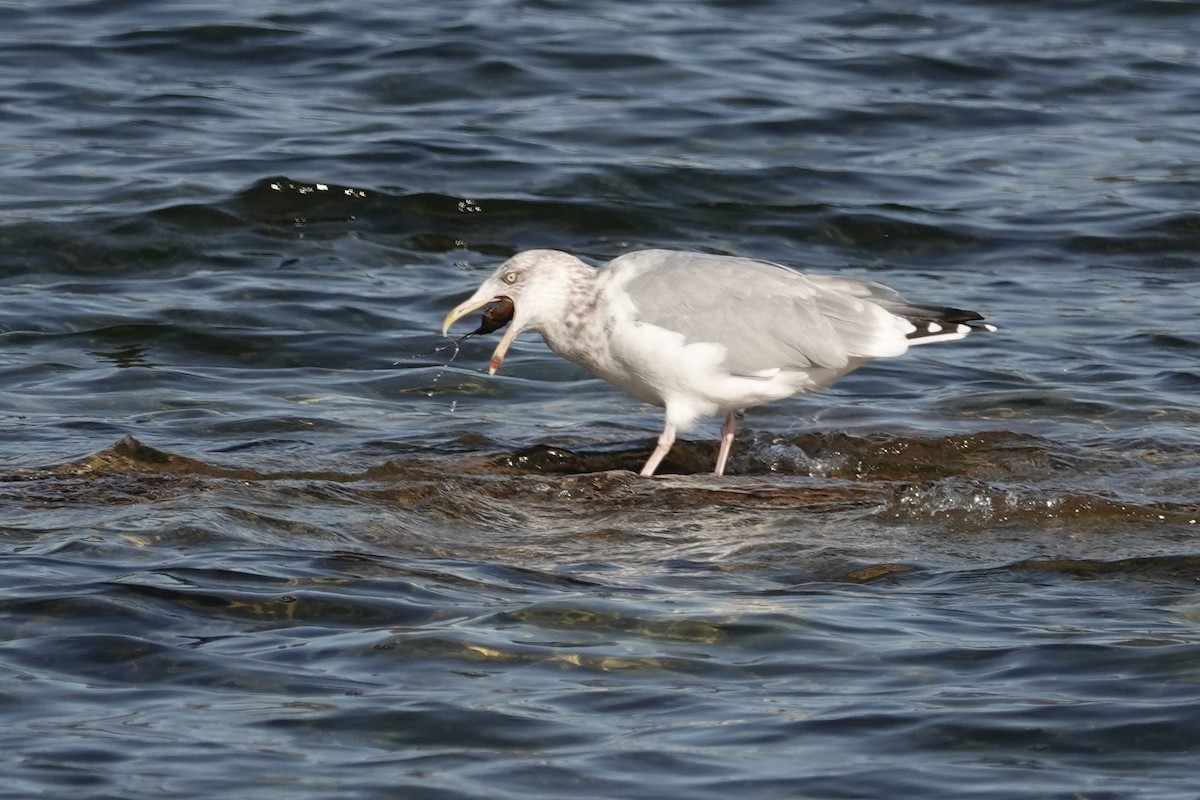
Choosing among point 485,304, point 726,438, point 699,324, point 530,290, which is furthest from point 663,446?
point 485,304

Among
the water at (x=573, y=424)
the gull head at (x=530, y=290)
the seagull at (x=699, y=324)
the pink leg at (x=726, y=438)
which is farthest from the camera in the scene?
the pink leg at (x=726, y=438)

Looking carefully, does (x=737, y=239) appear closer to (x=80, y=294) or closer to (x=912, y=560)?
(x=80, y=294)

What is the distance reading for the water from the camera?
15.2ft

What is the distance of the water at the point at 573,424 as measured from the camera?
464 cm

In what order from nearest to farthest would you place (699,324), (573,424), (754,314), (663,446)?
(699,324), (754,314), (663,446), (573,424)

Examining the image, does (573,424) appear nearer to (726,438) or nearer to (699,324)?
(726,438)

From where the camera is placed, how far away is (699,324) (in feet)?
24.2

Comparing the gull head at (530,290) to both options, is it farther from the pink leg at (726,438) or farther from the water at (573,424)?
the pink leg at (726,438)

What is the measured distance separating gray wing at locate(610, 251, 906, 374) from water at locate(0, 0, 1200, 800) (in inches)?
21.8

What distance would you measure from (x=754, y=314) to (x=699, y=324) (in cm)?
25

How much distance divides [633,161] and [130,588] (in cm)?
780

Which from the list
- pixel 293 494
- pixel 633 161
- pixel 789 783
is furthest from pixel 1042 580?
pixel 633 161

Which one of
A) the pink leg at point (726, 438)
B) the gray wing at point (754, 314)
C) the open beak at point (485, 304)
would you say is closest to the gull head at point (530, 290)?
the open beak at point (485, 304)

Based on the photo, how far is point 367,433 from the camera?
8.14m
